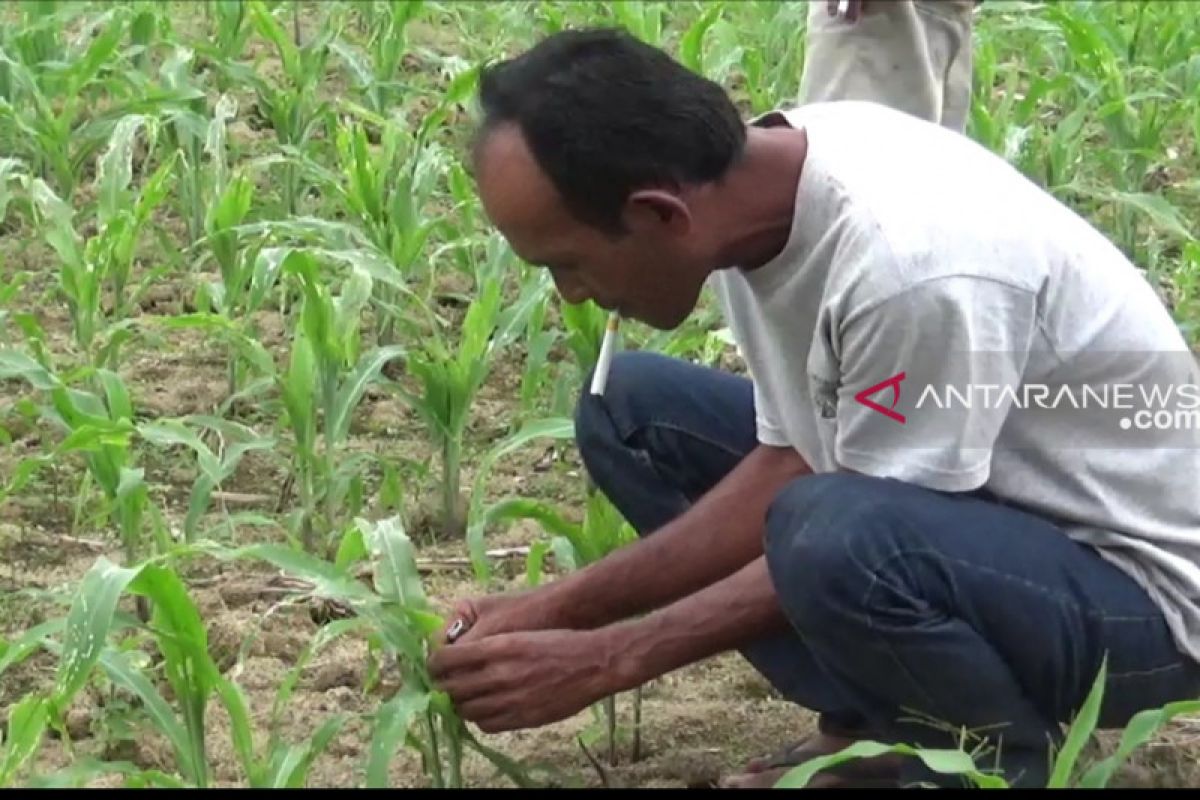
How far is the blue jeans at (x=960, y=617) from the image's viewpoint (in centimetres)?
224

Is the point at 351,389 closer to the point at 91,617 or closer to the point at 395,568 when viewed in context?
the point at 395,568

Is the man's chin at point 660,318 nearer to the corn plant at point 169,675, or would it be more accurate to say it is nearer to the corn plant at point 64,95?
the corn plant at point 169,675

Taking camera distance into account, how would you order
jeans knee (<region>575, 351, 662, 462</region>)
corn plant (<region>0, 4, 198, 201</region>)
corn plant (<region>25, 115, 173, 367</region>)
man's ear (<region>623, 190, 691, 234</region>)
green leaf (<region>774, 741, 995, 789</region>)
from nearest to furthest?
green leaf (<region>774, 741, 995, 789</region>), man's ear (<region>623, 190, 691, 234</region>), jeans knee (<region>575, 351, 662, 462</region>), corn plant (<region>25, 115, 173, 367</region>), corn plant (<region>0, 4, 198, 201</region>)

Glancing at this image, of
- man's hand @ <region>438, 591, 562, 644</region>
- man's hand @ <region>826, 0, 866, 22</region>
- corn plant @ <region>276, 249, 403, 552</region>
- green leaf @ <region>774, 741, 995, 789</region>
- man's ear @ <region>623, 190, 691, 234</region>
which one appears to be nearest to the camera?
green leaf @ <region>774, 741, 995, 789</region>

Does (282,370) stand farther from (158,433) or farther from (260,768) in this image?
(260,768)

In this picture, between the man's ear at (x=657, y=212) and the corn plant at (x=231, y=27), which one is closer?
the man's ear at (x=657, y=212)

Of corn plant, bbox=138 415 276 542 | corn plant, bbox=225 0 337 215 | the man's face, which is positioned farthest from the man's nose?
corn plant, bbox=225 0 337 215

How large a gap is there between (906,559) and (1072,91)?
3128 mm

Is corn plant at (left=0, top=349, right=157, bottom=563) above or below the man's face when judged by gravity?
below

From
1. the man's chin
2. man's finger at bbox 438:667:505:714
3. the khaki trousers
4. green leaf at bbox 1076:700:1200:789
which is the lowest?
man's finger at bbox 438:667:505:714

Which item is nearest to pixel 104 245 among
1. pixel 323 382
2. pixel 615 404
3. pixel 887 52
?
pixel 323 382

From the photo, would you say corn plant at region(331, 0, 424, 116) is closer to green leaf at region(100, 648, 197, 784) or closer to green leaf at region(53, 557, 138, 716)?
green leaf at region(100, 648, 197, 784)

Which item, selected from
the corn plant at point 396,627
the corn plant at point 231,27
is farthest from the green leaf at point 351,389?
the corn plant at point 231,27

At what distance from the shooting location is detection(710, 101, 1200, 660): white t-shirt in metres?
2.14
